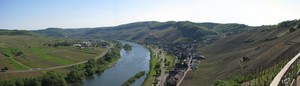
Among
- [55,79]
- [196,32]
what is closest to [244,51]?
[55,79]

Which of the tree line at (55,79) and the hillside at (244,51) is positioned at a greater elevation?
the hillside at (244,51)

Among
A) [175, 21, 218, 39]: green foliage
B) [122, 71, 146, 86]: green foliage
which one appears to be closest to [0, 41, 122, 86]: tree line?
[122, 71, 146, 86]: green foliage

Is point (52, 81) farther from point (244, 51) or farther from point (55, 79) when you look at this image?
point (244, 51)

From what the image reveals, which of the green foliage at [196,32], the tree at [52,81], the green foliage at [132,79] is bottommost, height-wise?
the green foliage at [132,79]

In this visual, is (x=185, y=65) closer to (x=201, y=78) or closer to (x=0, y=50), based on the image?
(x=201, y=78)

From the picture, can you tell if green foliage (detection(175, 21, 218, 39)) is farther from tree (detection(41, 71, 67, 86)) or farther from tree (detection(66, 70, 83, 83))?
tree (detection(41, 71, 67, 86))

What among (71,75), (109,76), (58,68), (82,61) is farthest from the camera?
(82,61)

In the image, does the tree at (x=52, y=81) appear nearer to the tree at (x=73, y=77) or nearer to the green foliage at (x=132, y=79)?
the tree at (x=73, y=77)

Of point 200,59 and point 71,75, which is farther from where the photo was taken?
point 200,59

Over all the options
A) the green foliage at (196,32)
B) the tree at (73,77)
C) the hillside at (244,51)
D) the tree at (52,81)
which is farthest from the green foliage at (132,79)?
the green foliage at (196,32)

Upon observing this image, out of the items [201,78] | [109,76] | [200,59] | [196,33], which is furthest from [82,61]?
[196,33]

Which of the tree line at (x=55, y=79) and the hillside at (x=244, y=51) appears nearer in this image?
the hillside at (x=244, y=51)
